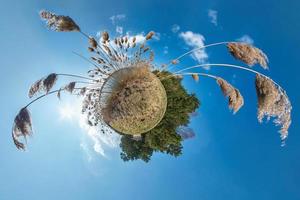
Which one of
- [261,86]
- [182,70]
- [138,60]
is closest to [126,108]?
[138,60]

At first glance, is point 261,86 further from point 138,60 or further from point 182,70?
point 138,60

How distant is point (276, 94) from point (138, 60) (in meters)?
2.75

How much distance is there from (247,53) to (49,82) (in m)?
4.36

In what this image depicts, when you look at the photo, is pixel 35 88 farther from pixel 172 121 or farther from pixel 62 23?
pixel 172 121

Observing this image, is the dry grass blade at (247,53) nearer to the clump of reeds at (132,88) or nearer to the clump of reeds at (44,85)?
the clump of reeds at (132,88)

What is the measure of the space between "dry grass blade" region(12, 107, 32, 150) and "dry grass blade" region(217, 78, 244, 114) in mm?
4282

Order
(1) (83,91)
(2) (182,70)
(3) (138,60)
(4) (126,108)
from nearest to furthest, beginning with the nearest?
1. (4) (126,108)
2. (3) (138,60)
3. (2) (182,70)
4. (1) (83,91)

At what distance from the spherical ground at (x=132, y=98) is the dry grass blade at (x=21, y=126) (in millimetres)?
2525

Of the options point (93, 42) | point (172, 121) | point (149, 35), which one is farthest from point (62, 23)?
point (172, 121)

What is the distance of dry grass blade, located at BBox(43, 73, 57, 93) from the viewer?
313 inches

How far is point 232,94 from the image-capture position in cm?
733

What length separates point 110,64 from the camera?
7.15 meters

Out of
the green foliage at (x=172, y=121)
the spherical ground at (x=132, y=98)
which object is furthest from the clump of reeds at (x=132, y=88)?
the green foliage at (x=172, y=121)

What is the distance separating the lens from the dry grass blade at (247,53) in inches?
273
